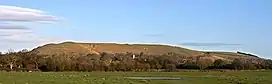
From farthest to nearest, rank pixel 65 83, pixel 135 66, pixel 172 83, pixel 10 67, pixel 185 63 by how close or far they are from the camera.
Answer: pixel 185 63, pixel 135 66, pixel 10 67, pixel 172 83, pixel 65 83

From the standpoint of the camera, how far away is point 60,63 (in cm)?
13250

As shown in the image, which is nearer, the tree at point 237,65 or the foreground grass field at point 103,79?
the foreground grass field at point 103,79

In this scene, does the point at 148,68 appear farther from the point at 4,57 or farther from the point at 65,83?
the point at 65,83

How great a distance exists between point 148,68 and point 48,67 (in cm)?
2920

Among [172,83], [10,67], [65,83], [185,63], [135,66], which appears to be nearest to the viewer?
[65,83]

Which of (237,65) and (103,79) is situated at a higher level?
(237,65)

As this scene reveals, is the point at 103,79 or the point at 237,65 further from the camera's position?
the point at 237,65

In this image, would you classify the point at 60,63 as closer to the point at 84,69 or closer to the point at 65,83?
the point at 84,69

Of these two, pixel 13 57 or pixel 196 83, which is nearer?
pixel 196 83

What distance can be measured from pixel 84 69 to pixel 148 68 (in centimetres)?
2154

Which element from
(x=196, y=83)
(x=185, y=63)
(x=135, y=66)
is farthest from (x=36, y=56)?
(x=196, y=83)

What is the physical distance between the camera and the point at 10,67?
420 ft

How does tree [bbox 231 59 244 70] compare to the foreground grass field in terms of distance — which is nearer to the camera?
the foreground grass field

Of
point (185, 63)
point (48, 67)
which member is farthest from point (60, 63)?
point (185, 63)
